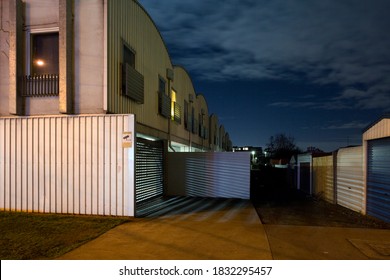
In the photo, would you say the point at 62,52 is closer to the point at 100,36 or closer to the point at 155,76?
the point at 100,36

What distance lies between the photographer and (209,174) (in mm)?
14688

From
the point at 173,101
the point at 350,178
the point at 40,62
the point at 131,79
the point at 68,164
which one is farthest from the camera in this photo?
the point at 173,101

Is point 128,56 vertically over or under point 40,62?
over

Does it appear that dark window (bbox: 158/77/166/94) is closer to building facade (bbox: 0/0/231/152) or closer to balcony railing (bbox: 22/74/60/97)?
building facade (bbox: 0/0/231/152)

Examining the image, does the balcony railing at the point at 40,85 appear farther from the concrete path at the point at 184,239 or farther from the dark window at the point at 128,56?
the concrete path at the point at 184,239

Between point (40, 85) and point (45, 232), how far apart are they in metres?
4.96

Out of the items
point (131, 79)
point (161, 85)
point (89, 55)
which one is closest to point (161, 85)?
point (161, 85)

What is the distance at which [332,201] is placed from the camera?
13047 mm

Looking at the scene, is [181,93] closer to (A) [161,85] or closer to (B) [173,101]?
(B) [173,101]

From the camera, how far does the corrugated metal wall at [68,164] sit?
931 centimetres

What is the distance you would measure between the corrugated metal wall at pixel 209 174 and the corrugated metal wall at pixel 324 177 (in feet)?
11.2
